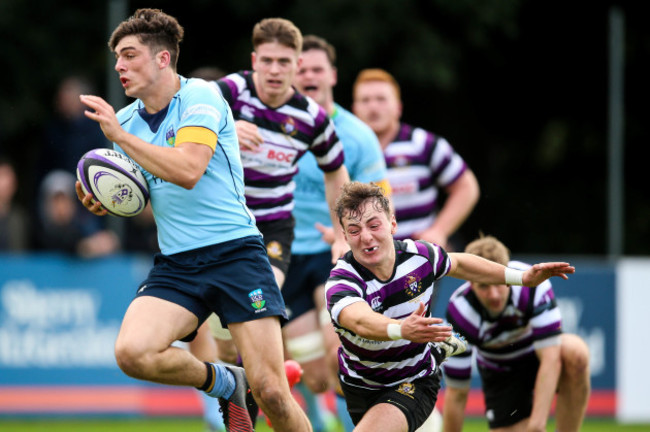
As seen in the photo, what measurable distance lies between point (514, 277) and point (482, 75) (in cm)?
1010

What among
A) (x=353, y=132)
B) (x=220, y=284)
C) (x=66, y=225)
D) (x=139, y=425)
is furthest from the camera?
(x=66, y=225)

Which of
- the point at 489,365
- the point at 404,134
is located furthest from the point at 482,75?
the point at 489,365

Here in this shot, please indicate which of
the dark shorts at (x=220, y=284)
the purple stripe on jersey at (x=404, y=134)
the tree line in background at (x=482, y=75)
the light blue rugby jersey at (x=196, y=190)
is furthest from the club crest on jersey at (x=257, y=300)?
the tree line in background at (x=482, y=75)

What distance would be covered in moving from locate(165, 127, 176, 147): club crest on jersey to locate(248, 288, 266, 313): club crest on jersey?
35.2 inches

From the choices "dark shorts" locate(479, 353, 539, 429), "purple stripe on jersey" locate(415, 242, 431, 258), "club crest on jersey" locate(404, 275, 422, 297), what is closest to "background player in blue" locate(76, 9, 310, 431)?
"club crest on jersey" locate(404, 275, 422, 297)

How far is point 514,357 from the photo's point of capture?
23.1 feet

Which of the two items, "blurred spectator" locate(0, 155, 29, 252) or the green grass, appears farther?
"blurred spectator" locate(0, 155, 29, 252)

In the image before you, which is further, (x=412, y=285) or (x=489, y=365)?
(x=489, y=365)

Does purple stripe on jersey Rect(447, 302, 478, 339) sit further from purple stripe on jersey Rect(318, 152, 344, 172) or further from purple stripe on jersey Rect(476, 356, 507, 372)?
purple stripe on jersey Rect(318, 152, 344, 172)

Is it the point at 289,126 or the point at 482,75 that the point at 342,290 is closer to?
the point at 289,126

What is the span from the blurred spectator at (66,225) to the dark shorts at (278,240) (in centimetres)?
426

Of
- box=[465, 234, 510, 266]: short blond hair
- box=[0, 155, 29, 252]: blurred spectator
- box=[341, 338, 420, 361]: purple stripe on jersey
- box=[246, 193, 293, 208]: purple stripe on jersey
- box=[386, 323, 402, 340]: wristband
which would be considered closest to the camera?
box=[386, 323, 402, 340]: wristband

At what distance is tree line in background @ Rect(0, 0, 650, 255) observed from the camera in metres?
13.9

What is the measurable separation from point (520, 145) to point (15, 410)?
828 cm
